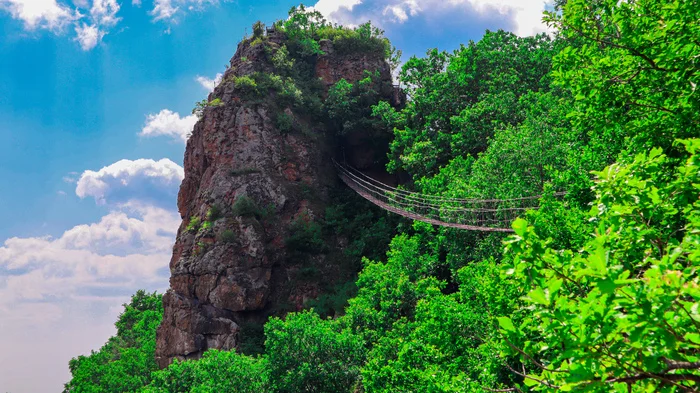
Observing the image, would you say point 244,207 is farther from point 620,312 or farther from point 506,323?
point 620,312

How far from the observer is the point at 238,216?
88.4 feet

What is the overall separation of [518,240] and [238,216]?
24337 millimetres

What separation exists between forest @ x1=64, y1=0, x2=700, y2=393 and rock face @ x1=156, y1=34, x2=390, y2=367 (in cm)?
169

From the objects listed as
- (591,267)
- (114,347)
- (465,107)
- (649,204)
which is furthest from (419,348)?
(114,347)

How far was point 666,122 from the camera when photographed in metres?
7.33

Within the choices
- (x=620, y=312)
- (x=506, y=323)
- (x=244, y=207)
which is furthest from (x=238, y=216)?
(x=620, y=312)

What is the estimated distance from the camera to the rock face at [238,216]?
24422 millimetres

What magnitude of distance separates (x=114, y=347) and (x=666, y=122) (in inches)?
1424

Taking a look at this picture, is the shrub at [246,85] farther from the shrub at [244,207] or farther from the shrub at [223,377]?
the shrub at [223,377]

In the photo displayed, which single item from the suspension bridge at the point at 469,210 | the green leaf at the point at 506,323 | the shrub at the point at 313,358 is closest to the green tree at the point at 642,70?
the green leaf at the point at 506,323

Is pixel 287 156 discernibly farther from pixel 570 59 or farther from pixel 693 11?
pixel 693 11

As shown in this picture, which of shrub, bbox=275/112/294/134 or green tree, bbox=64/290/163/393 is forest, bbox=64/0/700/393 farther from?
shrub, bbox=275/112/294/134

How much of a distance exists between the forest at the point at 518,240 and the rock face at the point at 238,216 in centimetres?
169

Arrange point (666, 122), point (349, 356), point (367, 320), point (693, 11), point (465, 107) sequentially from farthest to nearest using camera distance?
point (465, 107) → point (367, 320) → point (349, 356) → point (666, 122) → point (693, 11)
